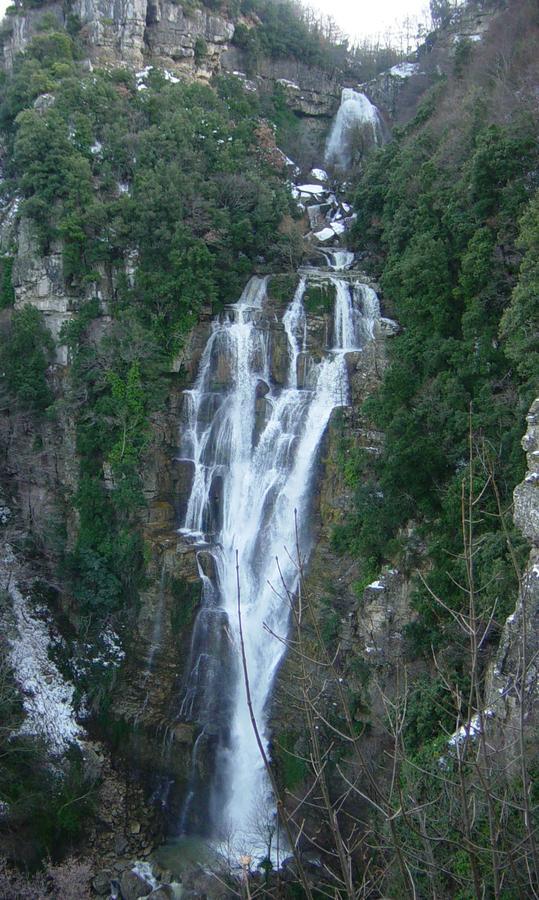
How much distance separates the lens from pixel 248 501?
23.3 meters

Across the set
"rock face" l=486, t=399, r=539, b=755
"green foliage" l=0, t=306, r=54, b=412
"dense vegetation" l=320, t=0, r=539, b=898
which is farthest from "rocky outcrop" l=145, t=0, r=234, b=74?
"rock face" l=486, t=399, r=539, b=755

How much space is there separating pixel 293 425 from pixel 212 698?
28.2 feet

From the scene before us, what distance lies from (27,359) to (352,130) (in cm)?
2461

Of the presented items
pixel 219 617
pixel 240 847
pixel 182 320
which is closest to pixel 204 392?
pixel 182 320

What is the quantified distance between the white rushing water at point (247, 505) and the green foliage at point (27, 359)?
554cm

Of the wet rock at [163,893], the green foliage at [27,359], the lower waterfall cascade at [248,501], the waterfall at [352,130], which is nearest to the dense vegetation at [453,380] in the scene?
the lower waterfall cascade at [248,501]

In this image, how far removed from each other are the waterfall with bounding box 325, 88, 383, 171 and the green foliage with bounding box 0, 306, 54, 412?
68.6 feet

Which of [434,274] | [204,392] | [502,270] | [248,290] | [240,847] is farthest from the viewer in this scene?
[248,290]

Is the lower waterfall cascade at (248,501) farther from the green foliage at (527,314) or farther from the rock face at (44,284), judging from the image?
the green foliage at (527,314)

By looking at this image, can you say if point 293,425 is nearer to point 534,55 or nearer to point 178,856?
point 178,856

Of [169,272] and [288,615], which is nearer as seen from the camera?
[288,615]

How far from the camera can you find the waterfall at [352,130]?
4075cm

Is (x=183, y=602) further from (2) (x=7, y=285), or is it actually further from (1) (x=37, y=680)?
(2) (x=7, y=285)

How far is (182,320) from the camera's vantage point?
25969 millimetres
